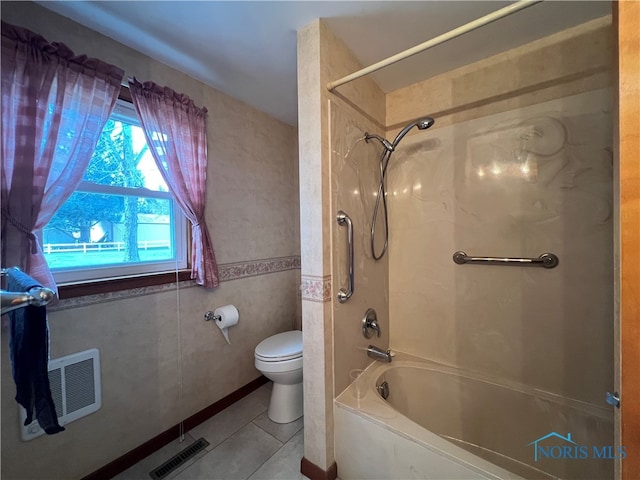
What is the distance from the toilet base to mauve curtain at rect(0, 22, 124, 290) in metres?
1.34

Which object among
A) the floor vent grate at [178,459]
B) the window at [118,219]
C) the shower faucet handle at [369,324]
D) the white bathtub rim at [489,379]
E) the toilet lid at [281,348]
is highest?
the window at [118,219]

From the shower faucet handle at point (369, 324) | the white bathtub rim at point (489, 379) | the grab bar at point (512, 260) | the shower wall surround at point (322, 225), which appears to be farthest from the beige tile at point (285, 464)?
the grab bar at point (512, 260)

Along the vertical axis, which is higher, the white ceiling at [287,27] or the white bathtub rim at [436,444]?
the white ceiling at [287,27]

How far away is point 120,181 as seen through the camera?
136 cm

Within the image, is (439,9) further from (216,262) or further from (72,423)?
(72,423)

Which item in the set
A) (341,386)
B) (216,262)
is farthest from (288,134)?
(341,386)

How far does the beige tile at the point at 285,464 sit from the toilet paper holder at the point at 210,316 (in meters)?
0.86

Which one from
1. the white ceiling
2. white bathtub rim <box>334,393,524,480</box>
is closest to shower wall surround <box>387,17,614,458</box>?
the white ceiling

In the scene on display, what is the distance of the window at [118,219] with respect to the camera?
3.91 feet

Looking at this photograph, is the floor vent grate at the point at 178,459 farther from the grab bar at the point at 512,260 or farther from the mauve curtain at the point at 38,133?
the grab bar at the point at 512,260

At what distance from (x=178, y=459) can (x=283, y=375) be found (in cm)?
67

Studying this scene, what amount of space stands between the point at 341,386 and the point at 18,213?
1.60 metres

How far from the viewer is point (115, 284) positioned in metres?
1.28

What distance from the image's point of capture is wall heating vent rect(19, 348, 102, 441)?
1.11 metres
